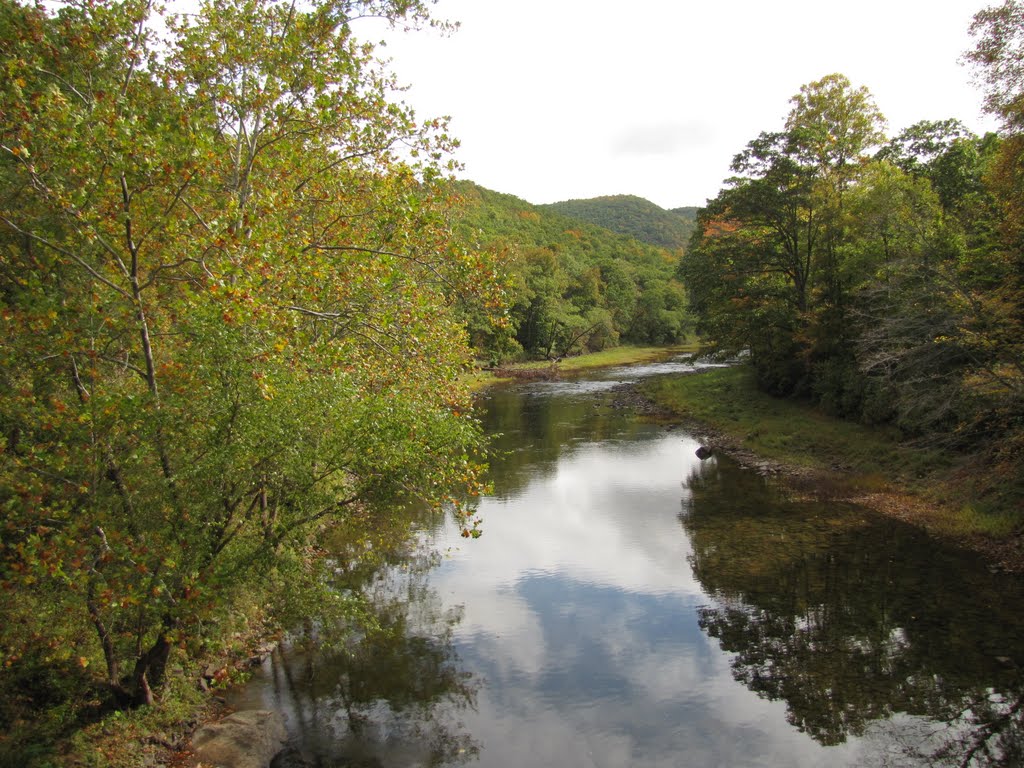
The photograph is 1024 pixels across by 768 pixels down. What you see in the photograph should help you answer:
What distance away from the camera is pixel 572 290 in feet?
306

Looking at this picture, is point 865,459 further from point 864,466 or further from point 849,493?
point 849,493

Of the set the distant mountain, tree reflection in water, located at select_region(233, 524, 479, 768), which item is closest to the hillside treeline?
tree reflection in water, located at select_region(233, 524, 479, 768)

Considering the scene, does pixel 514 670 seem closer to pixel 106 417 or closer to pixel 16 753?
pixel 16 753

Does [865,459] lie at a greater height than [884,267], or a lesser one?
lesser

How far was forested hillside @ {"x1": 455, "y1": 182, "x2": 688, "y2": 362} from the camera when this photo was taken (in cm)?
7338

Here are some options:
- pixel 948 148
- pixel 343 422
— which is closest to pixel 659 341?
pixel 948 148

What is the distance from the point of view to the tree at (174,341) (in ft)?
21.8

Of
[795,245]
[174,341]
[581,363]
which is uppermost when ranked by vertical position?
[795,245]

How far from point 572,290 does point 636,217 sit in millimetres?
100736

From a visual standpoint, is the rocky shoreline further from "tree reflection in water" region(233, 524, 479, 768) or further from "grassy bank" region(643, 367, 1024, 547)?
"tree reflection in water" region(233, 524, 479, 768)

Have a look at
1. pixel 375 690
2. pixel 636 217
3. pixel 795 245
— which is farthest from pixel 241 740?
pixel 636 217

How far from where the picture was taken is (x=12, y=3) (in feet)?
32.5

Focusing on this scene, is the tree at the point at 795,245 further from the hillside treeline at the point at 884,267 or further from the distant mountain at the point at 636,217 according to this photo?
the distant mountain at the point at 636,217

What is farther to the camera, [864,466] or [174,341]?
[864,466]
